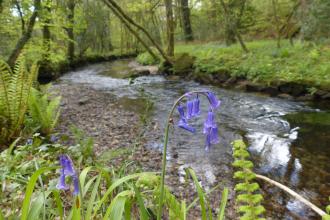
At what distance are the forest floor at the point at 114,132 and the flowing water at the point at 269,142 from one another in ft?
0.98

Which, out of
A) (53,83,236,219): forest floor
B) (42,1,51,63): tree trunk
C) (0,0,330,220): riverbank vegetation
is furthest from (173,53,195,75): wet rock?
(42,1,51,63): tree trunk

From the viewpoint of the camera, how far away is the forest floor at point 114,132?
3639 millimetres

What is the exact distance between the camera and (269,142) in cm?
544

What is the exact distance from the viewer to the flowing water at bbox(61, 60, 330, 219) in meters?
3.91

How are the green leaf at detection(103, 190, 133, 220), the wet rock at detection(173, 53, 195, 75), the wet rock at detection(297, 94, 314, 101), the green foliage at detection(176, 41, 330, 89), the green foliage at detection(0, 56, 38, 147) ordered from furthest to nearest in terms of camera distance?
the wet rock at detection(173, 53, 195, 75) < the green foliage at detection(176, 41, 330, 89) < the wet rock at detection(297, 94, 314, 101) < the green foliage at detection(0, 56, 38, 147) < the green leaf at detection(103, 190, 133, 220)

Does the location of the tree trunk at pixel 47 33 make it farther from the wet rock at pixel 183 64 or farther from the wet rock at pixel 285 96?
the wet rock at pixel 285 96

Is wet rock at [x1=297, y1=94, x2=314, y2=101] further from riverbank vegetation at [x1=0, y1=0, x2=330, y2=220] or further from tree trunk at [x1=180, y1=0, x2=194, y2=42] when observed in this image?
tree trunk at [x1=180, y1=0, x2=194, y2=42]

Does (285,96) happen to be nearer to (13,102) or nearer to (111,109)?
(111,109)

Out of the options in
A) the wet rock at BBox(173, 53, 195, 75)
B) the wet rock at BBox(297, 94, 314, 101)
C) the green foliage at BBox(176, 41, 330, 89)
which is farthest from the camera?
the wet rock at BBox(173, 53, 195, 75)

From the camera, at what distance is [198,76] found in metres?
12.1

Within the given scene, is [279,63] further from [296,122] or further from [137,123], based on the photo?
[137,123]

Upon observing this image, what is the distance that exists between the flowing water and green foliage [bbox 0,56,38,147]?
1754mm

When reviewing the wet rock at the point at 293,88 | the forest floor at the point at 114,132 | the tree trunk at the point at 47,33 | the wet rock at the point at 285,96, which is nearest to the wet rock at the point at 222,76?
the wet rock at the point at 293,88

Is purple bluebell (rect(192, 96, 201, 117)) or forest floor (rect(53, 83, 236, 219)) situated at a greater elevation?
purple bluebell (rect(192, 96, 201, 117))
